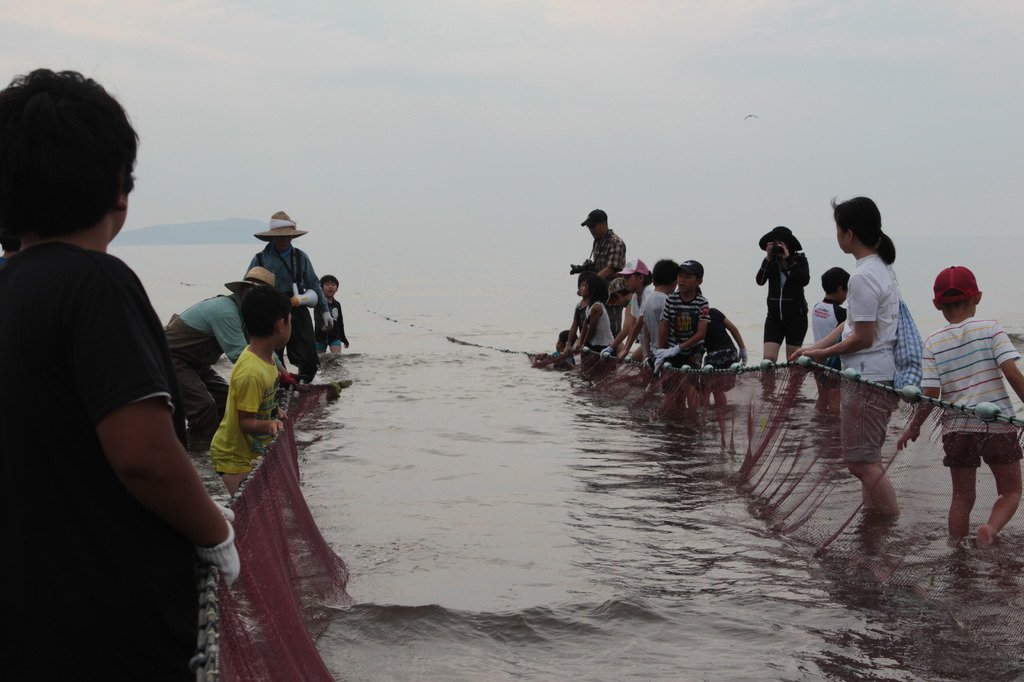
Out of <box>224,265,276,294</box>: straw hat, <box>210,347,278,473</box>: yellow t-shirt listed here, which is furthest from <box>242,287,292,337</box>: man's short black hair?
<box>224,265,276,294</box>: straw hat

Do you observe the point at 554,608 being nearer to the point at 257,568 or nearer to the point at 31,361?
the point at 257,568

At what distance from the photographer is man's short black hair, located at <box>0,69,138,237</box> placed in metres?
1.87

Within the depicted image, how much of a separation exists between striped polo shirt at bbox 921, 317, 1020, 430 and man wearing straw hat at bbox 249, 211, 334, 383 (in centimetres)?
632

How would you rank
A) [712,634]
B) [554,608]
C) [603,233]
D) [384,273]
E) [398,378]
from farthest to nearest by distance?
[384,273]
[398,378]
[603,233]
[554,608]
[712,634]

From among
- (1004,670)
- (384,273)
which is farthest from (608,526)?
(384,273)

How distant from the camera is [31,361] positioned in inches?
72.0

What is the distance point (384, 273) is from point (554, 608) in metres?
71.0

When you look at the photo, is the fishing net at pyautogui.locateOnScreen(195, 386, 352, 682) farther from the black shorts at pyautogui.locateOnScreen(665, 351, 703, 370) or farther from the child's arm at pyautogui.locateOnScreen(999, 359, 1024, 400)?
the black shorts at pyautogui.locateOnScreen(665, 351, 703, 370)

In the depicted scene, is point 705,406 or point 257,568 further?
point 705,406

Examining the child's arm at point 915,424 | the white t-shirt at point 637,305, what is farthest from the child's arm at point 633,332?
the child's arm at point 915,424

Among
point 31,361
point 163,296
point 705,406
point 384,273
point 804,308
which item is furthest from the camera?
point 384,273

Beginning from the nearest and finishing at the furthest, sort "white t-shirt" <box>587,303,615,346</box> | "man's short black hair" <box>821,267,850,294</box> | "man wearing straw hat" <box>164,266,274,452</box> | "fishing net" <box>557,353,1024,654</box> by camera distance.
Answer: "fishing net" <box>557,353,1024,654</box>
"man wearing straw hat" <box>164,266,274,452</box>
"man's short black hair" <box>821,267,850,294</box>
"white t-shirt" <box>587,303,615,346</box>

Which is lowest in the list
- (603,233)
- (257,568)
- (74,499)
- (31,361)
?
(257,568)

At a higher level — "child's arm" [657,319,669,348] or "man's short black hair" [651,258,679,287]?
"man's short black hair" [651,258,679,287]
